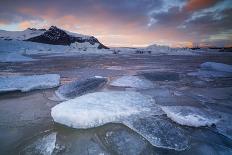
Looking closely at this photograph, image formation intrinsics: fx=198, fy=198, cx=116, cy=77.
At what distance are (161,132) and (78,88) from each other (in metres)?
2.51

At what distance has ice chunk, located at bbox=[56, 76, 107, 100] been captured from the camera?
13.7 ft

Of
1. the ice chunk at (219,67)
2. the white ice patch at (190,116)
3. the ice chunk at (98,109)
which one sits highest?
the ice chunk at (219,67)

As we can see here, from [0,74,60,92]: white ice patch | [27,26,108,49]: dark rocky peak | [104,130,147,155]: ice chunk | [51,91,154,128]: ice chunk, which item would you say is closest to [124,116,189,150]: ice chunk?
[104,130,147,155]: ice chunk

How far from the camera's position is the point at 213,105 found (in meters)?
3.68

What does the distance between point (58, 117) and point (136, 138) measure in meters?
1.12

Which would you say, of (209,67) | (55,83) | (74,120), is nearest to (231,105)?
(74,120)

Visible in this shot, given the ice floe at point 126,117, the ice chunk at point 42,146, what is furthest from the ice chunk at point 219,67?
the ice chunk at point 42,146

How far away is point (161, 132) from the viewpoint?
2508 mm

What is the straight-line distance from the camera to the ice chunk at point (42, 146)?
212cm

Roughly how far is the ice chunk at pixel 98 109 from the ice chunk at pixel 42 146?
0.36 meters

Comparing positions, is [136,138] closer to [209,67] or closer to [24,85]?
[24,85]

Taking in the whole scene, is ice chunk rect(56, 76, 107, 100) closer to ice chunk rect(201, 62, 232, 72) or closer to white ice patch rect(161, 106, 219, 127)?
white ice patch rect(161, 106, 219, 127)

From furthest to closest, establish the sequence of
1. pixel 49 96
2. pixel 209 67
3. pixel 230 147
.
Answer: pixel 209 67 < pixel 49 96 < pixel 230 147

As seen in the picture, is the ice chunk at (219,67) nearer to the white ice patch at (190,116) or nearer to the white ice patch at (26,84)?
the white ice patch at (190,116)
